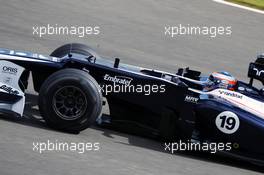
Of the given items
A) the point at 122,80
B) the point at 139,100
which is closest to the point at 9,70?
the point at 122,80

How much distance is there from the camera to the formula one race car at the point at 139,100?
7.99 m

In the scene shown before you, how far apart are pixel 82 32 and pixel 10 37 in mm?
2037

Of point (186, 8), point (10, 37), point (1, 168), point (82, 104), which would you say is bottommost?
point (1, 168)

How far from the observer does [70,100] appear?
26.4 feet

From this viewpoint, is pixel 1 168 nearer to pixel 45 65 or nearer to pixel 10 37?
pixel 45 65

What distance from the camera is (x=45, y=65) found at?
28.0 feet

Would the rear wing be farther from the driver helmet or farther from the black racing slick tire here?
the black racing slick tire

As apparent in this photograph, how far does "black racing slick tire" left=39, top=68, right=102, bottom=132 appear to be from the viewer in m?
7.93

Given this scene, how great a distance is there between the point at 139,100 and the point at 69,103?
38.9 inches

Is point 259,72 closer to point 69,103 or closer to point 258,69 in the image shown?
point 258,69

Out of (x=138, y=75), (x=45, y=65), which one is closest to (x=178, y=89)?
(x=138, y=75)

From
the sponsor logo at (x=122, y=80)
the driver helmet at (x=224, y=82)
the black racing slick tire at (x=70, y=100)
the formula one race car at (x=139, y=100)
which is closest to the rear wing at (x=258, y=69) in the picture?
the formula one race car at (x=139, y=100)

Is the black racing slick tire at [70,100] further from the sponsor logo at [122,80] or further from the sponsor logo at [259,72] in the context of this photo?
the sponsor logo at [259,72]

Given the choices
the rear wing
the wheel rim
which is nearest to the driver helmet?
the rear wing
